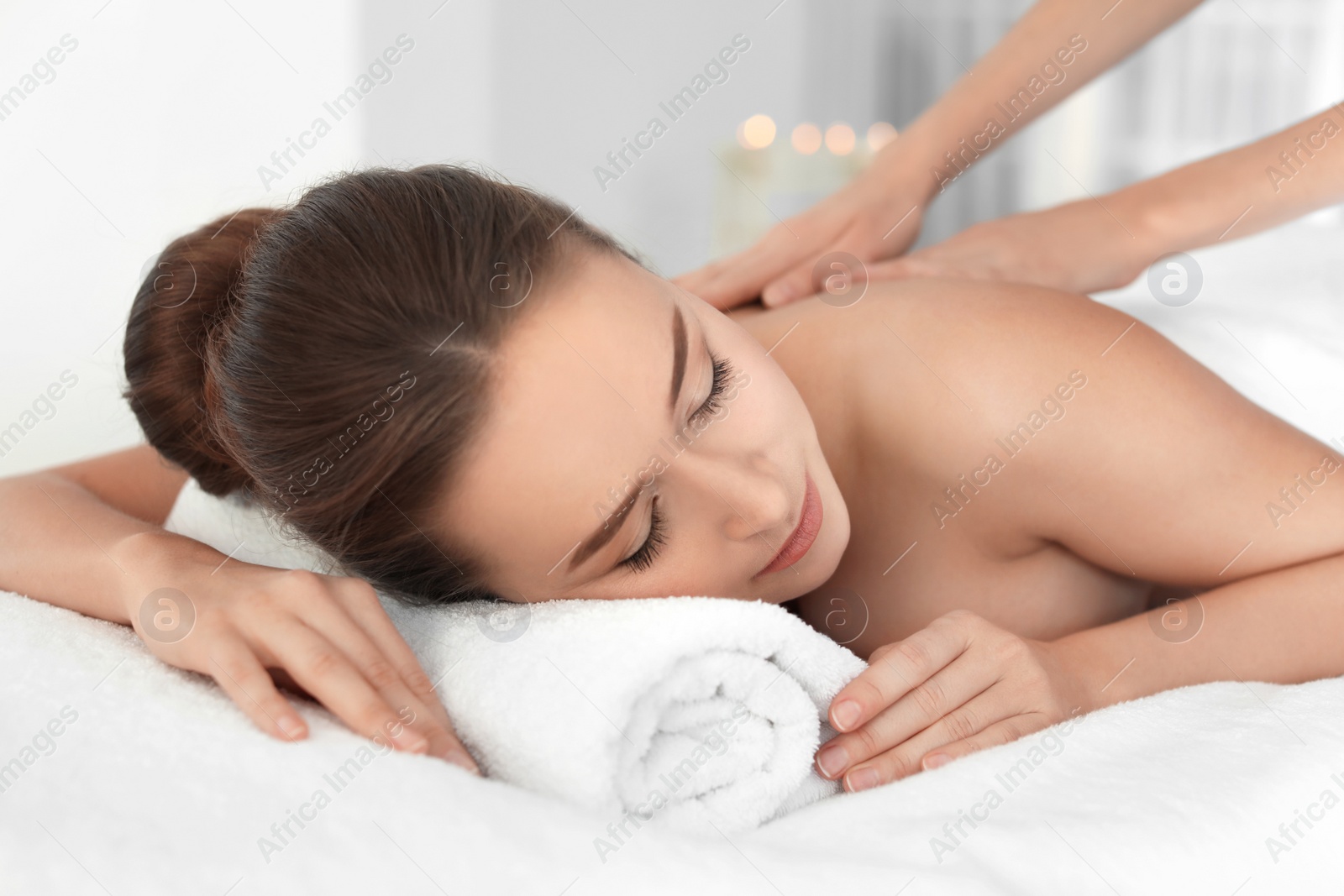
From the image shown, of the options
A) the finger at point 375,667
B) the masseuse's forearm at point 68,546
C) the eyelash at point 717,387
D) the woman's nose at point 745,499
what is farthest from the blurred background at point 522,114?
the finger at point 375,667

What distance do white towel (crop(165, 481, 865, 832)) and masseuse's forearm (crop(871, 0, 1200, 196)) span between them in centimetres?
100

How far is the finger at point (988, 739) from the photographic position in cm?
74

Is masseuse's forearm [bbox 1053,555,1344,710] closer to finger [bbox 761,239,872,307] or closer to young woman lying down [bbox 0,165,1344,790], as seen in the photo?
young woman lying down [bbox 0,165,1344,790]

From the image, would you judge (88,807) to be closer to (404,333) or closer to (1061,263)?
(404,333)

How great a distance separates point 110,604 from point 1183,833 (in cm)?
82

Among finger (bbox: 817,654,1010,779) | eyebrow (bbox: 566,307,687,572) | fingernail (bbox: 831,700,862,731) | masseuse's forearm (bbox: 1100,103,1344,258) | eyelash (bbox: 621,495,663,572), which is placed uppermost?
masseuse's forearm (bbox: 1100,103,1344,258)

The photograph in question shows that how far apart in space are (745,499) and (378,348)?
0.31 m

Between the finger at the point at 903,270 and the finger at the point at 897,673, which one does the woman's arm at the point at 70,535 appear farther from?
the finger at the point at 903,270

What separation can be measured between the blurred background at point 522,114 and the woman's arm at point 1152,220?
0.69ft

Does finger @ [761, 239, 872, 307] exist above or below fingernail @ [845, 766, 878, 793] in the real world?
above

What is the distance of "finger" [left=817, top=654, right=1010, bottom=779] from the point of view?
29.1 inches

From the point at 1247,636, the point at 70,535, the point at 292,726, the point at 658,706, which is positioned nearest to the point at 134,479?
the point at 70,535

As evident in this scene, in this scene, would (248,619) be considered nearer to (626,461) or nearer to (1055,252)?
(626,461)

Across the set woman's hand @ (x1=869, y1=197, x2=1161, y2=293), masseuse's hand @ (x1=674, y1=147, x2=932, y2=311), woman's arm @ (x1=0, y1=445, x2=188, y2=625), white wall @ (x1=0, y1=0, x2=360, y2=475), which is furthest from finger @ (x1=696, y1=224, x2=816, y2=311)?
white wall @ (x1=0, y1=0, x2=360, y2=475)
